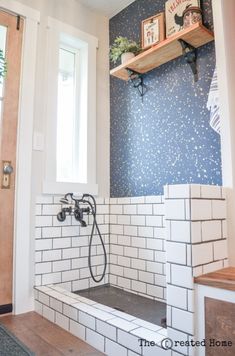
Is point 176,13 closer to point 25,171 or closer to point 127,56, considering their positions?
point 127,56

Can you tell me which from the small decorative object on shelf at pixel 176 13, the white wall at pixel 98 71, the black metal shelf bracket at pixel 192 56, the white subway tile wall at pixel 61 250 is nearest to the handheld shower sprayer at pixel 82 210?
the white subway tile wall at pixel 61 250

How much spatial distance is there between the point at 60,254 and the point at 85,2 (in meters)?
1.89

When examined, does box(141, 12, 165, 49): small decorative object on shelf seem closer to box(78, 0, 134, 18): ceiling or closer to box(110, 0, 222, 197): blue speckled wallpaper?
box(110, 0, 222, 197): blue speckled wallpaper

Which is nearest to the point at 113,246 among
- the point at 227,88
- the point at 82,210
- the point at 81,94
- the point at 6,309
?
the point at 82,210

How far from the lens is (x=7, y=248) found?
1.78 m

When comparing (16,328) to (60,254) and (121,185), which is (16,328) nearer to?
(60,254)

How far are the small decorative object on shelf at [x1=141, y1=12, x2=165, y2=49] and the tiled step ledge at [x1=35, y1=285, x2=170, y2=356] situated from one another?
1.61 m

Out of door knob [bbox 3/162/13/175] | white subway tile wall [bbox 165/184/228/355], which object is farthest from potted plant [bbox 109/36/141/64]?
white subway tile wall [bbox 165/184/228/355]

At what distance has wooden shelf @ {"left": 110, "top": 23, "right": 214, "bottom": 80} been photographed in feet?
5.25

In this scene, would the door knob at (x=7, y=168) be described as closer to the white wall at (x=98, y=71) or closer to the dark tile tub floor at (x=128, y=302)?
the white wall at (x=98, y=71)

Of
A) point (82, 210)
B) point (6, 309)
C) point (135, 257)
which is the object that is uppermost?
point (82, 210)

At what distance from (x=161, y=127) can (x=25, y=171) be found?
920 millimetres

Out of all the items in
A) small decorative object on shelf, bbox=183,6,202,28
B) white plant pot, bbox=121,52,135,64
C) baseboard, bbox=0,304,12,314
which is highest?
small decorative object on shelf, bbox=183,6,202,28

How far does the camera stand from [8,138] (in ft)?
6.00
